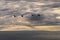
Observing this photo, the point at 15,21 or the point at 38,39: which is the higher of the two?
the point at 15,21

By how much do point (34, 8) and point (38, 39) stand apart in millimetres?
283

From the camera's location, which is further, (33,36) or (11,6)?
(11,6)

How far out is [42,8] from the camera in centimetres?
157

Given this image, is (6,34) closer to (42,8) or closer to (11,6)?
(11,6)

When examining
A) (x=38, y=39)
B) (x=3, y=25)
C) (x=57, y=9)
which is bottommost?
(x=38, y=39)

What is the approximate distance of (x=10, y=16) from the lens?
4.98ft

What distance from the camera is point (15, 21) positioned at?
1492mm

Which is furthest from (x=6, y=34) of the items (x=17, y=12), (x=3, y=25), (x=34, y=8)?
(x=34, y=8)

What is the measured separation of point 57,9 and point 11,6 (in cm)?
40

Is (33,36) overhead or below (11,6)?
below

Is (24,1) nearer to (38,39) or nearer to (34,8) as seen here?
(34,8)

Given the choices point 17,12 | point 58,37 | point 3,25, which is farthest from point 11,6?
point 58,37

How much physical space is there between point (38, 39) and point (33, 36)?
49 mm

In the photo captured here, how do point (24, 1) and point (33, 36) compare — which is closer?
point (33, 36)
